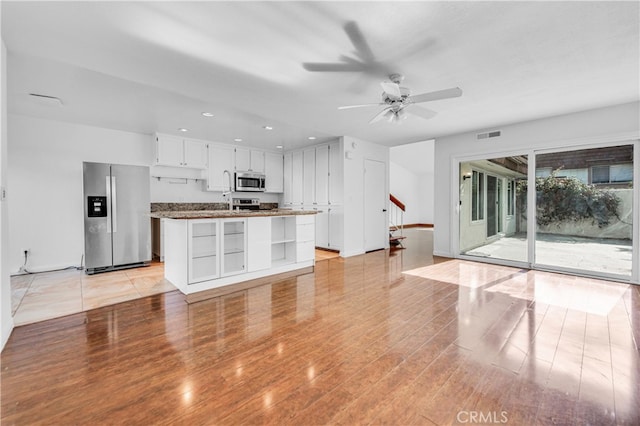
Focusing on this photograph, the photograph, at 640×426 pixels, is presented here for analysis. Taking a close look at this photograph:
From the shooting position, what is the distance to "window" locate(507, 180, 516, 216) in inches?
190

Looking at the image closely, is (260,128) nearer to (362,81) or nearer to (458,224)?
(362,81)

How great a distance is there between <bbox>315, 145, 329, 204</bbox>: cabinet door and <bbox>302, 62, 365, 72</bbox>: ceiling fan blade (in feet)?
10.9

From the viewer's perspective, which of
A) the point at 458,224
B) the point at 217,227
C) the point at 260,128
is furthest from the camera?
the point at 458,224

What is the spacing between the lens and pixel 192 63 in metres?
2.66

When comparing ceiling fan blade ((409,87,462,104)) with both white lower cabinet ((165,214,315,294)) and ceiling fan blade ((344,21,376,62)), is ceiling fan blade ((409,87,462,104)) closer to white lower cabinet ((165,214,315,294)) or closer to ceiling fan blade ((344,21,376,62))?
ceiling fan blade ((344,21,376,62))

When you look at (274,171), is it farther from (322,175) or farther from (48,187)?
(48,187)

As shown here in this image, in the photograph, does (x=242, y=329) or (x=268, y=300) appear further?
(x=268, y=300)

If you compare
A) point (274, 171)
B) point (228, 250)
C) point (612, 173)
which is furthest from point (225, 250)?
point (612, 173)

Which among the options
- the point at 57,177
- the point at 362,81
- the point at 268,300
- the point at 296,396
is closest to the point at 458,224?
the point at 362,81

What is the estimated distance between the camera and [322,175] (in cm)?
624

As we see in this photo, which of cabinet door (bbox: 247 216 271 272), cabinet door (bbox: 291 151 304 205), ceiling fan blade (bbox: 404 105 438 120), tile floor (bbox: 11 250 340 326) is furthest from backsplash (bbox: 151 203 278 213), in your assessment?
ceiling fan blade (bbox: 404 105 438 120)

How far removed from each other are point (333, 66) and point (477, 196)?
4.22 m

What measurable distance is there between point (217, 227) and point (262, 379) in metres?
2.28

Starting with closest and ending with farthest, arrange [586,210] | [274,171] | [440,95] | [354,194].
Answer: [440,95] < [586,210] < [354,194] < [274,171]
